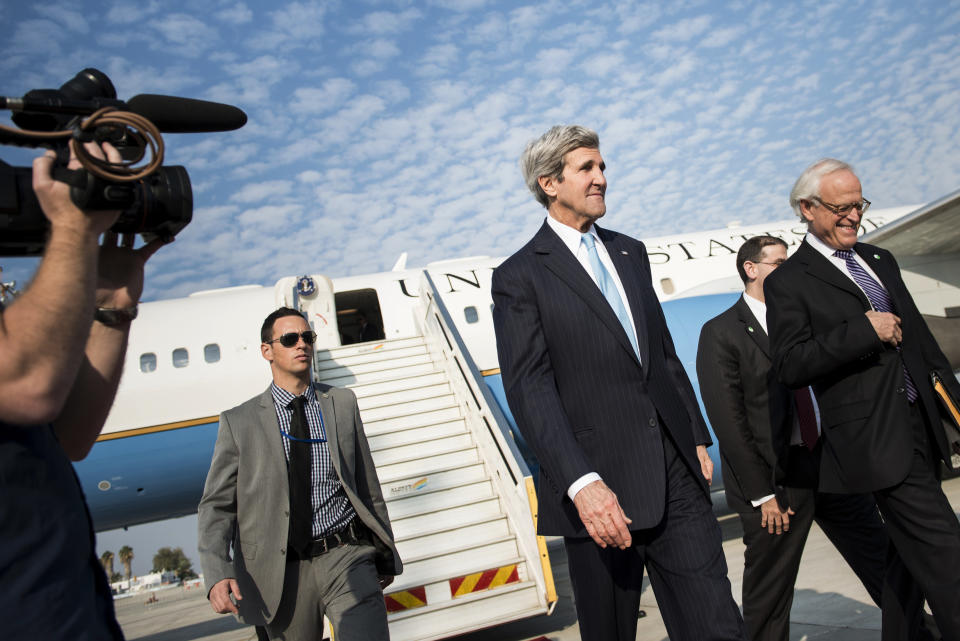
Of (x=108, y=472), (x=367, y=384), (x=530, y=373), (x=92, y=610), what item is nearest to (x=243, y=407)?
(x=530, y=373)

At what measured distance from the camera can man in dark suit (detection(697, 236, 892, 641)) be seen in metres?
3.32

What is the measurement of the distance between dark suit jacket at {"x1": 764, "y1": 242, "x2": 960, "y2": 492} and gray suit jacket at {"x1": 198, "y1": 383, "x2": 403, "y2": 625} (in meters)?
1.79

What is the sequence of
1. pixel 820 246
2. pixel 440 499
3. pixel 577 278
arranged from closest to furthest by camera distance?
pixel 577 278 → pixel 820 246 → pixel 440 499

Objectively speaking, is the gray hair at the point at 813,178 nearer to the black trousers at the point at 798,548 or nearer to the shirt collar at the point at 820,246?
the shirt collar at the point at 820,246

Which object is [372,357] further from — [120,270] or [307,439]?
[120,270]

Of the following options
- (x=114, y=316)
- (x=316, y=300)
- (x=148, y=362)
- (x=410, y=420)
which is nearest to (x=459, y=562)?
(x=410, y=420)

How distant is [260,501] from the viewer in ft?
9.78

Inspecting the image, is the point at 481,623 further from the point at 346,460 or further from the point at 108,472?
the point at 108,472

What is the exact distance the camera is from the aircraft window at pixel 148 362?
9328 millimetres

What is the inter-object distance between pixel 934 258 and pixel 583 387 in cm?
1037

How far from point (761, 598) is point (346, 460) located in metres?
2.04

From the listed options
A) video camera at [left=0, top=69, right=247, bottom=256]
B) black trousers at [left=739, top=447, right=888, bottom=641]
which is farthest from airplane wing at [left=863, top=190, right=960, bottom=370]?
video camera at [left=0, top=69, right=247, bottom=256]

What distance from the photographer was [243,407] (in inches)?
125

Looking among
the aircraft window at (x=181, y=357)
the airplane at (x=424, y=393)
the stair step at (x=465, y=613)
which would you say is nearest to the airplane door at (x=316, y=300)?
the airplane at (x=424, y=393)
